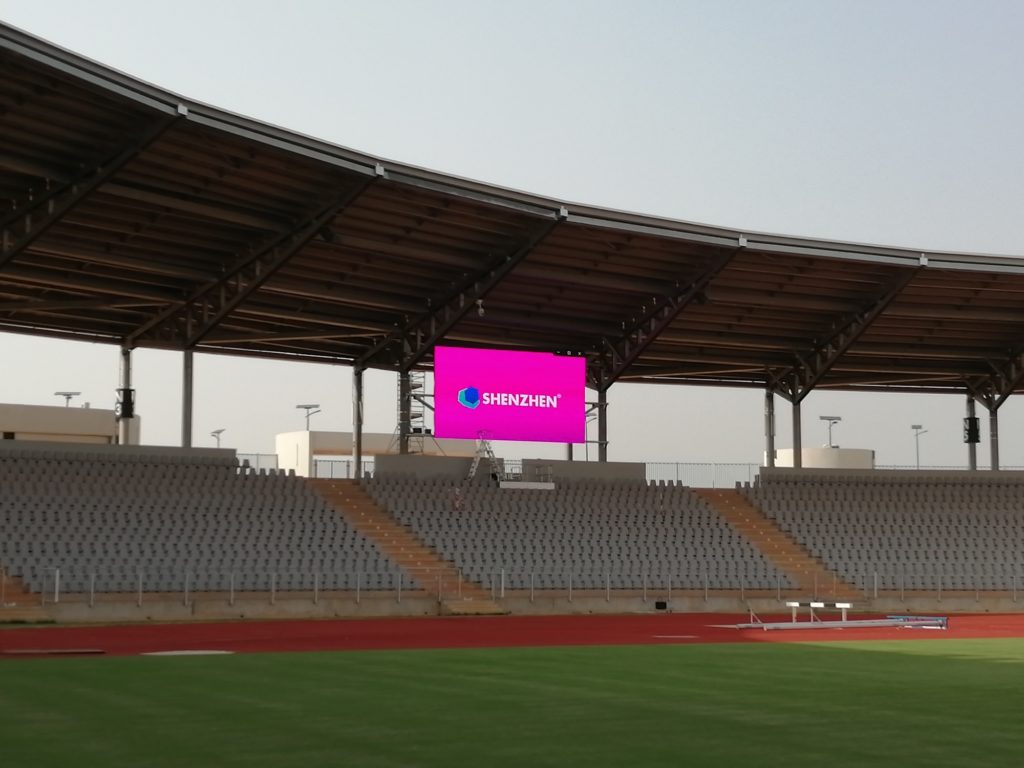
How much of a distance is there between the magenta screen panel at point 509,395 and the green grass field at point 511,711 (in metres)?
22.5

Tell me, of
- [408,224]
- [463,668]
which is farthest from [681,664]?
[408,224]

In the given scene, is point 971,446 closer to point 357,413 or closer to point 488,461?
point 488,461

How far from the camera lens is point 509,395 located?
4359cm

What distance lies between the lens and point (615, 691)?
15.0 metres

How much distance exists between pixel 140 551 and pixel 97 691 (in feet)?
65.9

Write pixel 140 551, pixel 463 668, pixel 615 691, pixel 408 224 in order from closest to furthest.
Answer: pixel 615 691
pixel 463 668
pixel 140 551
pixel 408 224

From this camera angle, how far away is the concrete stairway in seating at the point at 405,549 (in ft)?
123

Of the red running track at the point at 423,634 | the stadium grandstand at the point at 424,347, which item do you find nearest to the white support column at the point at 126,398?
the stadium grandstand at the point at 424,347

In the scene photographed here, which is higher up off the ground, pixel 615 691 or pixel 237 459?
pixel 237 459

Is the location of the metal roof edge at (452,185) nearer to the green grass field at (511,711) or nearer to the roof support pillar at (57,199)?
the roof support pillar at (57,199)

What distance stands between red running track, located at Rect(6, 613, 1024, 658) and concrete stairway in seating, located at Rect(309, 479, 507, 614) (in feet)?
5.25

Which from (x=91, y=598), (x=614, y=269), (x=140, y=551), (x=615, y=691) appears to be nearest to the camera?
(x=615, y=691)

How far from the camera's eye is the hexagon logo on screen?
42844 mm

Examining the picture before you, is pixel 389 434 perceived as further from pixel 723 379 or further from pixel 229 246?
pixel 229 246
